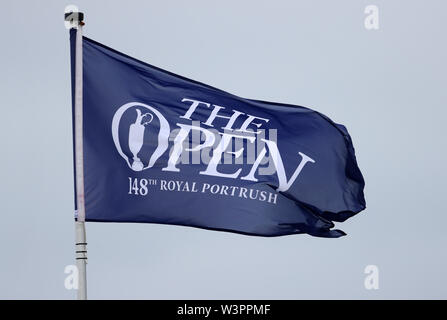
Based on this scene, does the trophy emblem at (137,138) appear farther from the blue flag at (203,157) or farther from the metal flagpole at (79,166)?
the metal flagpole at (79,166)

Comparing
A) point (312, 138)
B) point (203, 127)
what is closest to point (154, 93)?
point (203, 127)

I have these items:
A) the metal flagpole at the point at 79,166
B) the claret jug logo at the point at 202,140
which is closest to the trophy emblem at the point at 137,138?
the claret jug logo at the point at 202,140

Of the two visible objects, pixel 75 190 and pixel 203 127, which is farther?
pixel 203 127

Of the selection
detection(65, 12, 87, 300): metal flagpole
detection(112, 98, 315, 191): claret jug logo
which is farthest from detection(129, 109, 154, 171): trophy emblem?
detection(65, 12, 87, 300): metal flagpole

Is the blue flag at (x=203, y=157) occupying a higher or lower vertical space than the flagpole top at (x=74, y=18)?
lower

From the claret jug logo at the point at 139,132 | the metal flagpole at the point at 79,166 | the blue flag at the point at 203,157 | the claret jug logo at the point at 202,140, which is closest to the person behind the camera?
the metal flagpole at the point at 79,166

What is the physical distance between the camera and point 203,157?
3550 cm

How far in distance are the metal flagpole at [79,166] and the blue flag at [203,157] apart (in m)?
0.34

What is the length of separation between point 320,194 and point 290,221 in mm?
910

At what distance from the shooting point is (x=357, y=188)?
37.0 metres

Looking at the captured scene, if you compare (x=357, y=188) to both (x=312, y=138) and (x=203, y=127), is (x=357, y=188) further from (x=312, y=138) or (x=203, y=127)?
(x=203, y=127)

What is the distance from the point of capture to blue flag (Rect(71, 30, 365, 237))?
114ft

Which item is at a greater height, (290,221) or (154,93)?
(154,93)

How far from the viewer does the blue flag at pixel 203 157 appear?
34625 mm
